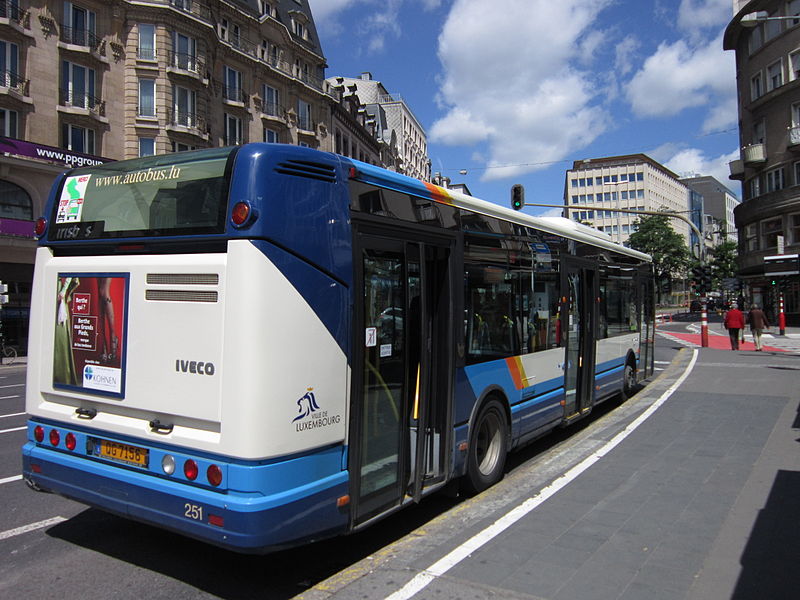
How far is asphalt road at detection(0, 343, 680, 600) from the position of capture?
3.92 m

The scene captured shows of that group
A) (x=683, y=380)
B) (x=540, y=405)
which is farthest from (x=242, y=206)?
(x=683, y=380)

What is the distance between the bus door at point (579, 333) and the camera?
8070 millimetres

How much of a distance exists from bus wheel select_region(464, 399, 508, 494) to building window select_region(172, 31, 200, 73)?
3156 cm

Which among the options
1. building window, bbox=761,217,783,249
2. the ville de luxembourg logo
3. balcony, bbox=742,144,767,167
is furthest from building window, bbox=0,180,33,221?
building window, bbox=761,217,783,249

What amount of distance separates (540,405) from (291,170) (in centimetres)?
462

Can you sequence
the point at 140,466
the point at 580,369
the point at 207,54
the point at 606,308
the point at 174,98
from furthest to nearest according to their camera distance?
the point at 207,54, the point at 174,98, the point at 606,308, the point at 580,369, the point at 140,466

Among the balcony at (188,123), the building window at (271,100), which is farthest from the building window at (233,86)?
the balcony at (188,123)

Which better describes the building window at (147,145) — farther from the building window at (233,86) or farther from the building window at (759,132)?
the building window at (759,132)

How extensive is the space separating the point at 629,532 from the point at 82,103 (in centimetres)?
3104

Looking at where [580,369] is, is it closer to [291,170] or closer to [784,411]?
[784,411]

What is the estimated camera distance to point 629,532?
15.6ft

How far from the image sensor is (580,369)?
8586mm

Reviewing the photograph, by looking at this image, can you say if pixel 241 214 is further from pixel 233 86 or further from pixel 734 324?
pixel 233 86

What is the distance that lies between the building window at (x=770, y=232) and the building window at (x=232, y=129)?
121 ft
